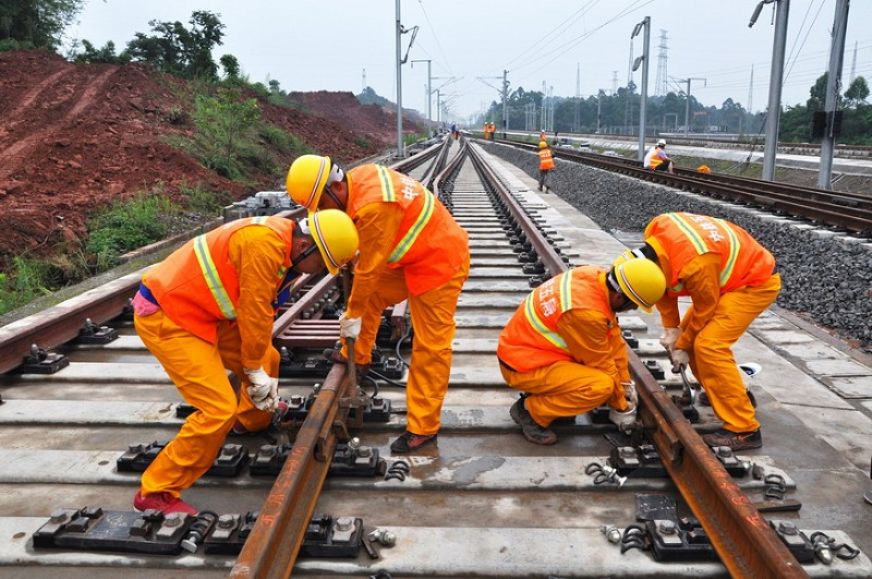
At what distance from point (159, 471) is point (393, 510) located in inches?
39.8

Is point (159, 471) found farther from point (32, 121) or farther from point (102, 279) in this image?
point (32, 121)

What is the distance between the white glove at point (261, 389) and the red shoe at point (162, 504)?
21.5 inches

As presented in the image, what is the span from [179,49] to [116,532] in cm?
2760

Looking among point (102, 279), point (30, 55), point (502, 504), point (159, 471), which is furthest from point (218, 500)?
point (30, 55)

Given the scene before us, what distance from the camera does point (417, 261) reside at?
355cm

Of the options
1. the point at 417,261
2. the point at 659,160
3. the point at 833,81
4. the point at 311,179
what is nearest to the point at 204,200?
the point at 311,179

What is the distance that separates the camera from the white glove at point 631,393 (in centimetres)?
349

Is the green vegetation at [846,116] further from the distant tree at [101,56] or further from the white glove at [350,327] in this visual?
the white glove at [350,327]

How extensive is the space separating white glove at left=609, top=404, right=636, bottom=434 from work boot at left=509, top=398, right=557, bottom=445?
34cm

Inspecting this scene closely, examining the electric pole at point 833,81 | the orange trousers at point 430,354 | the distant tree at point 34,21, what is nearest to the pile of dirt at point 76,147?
the distant tree at point 34,21

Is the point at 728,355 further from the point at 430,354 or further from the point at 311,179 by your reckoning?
the point at 311,179

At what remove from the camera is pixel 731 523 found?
2.50 m

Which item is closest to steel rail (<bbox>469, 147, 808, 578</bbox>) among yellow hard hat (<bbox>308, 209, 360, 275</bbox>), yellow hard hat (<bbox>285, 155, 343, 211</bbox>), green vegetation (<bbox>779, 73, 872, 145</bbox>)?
yellow hard hat (<bbox>308, 209, 360, 275</bbox>)

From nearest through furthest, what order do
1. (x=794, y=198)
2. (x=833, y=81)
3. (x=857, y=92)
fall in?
→ (x=794, y=198)
(x=833, y=81)
(x=857, y=92)
